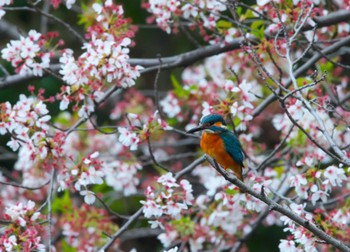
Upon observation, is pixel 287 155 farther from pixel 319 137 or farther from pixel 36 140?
pixel 36 140

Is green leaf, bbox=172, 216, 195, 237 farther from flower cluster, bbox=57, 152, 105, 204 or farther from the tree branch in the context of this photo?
the tree branch

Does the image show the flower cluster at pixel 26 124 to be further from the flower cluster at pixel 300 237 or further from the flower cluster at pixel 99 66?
the flower cluster at pixel 300 237

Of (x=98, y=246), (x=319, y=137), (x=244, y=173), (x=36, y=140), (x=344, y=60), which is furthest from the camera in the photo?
(x=344, y=60)

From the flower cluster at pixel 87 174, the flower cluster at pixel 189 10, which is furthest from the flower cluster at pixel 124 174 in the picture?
the flower cluster at pixel 189 10

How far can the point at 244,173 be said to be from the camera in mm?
A: 4496

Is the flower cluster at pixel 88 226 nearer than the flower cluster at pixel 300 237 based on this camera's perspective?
No

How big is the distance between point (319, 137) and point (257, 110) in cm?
49

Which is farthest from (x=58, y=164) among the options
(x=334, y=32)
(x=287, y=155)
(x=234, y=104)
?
(x=334, y=32)

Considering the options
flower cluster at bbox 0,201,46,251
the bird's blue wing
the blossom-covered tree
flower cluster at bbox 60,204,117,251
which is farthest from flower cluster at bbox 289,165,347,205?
flower cluster at bbox 60,204,117,251

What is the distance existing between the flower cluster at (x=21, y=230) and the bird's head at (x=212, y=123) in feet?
3.26

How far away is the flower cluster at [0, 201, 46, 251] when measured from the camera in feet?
12.5

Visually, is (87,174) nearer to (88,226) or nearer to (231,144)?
(231,144)

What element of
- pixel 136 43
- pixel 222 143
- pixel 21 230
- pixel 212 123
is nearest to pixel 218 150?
pixel 222 143

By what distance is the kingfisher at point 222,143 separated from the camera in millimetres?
4102
